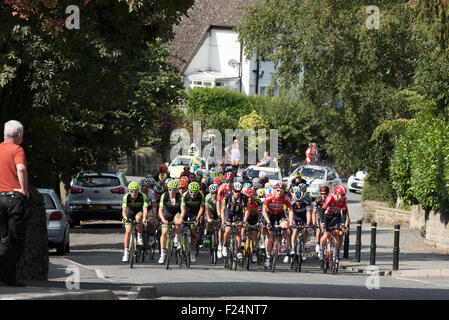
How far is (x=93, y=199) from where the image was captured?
30891 mm

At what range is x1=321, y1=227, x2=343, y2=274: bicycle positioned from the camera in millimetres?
20016

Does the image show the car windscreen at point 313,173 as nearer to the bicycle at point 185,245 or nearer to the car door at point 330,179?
the car door at point 330,179

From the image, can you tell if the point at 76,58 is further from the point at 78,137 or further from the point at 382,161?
the point at 382,161

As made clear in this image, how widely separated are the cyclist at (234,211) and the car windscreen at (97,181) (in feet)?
36.5

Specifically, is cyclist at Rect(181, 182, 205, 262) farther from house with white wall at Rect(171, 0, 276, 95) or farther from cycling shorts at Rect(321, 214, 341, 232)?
house with white wall at Rect(171, 0, 276, 95)

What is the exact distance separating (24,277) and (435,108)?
16549 mm

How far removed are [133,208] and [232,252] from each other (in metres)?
2.27

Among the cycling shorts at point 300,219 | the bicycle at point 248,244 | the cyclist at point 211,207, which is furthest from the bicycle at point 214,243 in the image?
the cycling shorts at point 300,219

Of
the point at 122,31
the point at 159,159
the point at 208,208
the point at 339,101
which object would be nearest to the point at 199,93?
the point at 159,159

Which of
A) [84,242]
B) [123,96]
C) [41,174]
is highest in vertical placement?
[123,96]

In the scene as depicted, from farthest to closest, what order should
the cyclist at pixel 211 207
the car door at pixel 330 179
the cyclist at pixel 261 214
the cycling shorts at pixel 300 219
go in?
1. the car door at pixel 330 179
2. the cyclist at pixel 211 207
3. the cycling shorts at pixel 300 219
4. the cyclist at pixel 261 214

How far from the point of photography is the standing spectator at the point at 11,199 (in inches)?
449

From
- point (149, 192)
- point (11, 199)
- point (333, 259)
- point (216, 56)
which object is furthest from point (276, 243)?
point (216, 56)

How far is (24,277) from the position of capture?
14039 mm
